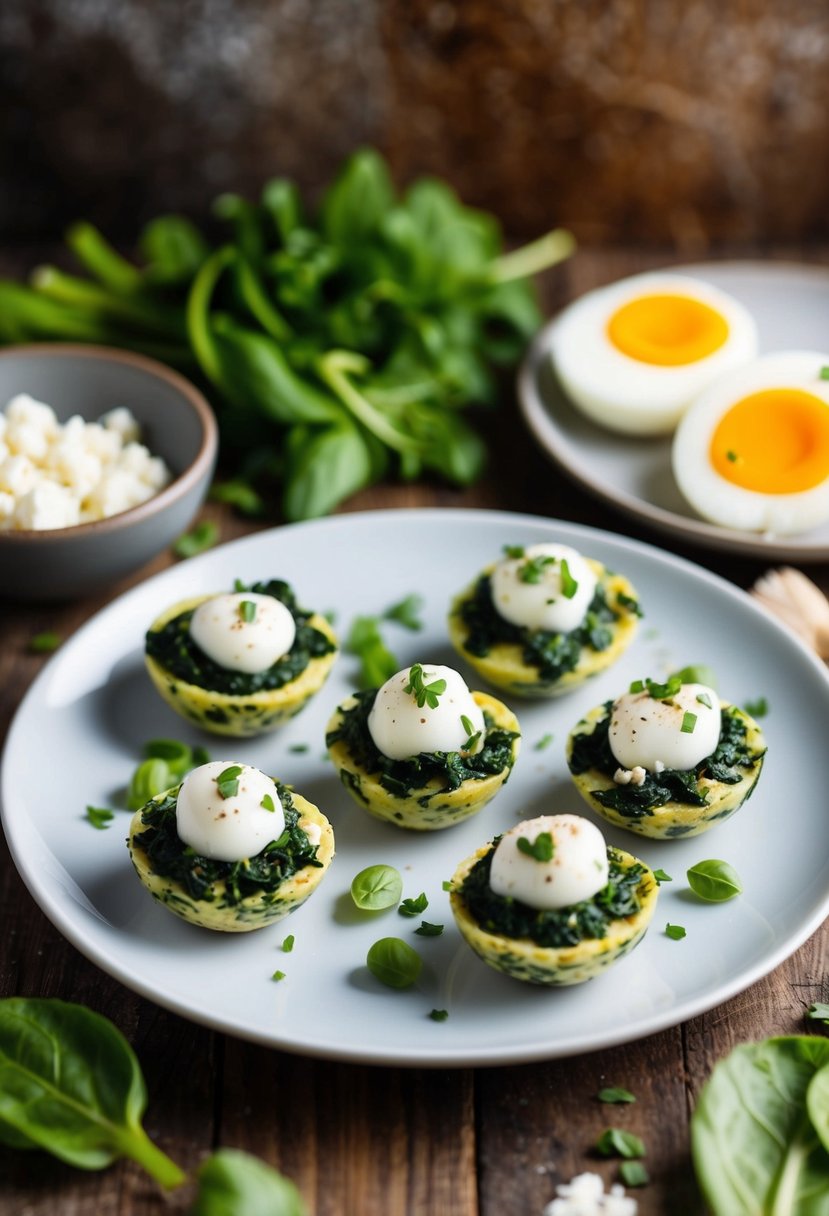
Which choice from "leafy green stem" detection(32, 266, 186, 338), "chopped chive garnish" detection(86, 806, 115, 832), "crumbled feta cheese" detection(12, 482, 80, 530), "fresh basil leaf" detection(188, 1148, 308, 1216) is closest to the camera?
"fresh basil leaf" detection(188, 1148, 308, 1216)

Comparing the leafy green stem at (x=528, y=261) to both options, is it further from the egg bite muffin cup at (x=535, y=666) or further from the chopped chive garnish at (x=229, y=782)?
the chopped chive garnish at (x=229, y=782)

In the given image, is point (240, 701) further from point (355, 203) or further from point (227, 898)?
point (355, 203)

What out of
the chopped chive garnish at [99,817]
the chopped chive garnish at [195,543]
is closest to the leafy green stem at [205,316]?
the chopped chive garnish at [195,543]

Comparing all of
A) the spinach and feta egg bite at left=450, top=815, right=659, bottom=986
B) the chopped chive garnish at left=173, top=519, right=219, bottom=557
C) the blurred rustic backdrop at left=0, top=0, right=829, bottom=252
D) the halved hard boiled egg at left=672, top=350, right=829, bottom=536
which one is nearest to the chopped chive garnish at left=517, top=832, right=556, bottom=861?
the spinach and feta egg bite at left=450, top=815, right=659, bottom=986

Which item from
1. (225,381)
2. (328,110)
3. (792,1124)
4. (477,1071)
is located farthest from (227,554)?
(328,110)

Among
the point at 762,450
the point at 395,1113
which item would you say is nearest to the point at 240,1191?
the point at 395,1113

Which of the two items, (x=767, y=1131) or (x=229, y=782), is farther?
(x=229, y=782)

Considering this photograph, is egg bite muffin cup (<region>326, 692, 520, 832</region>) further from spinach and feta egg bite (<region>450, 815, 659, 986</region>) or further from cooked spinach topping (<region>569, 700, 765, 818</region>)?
spinach and feta egg bite (<region>450, 815, 659, 986</region>)

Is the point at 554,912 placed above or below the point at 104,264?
above
